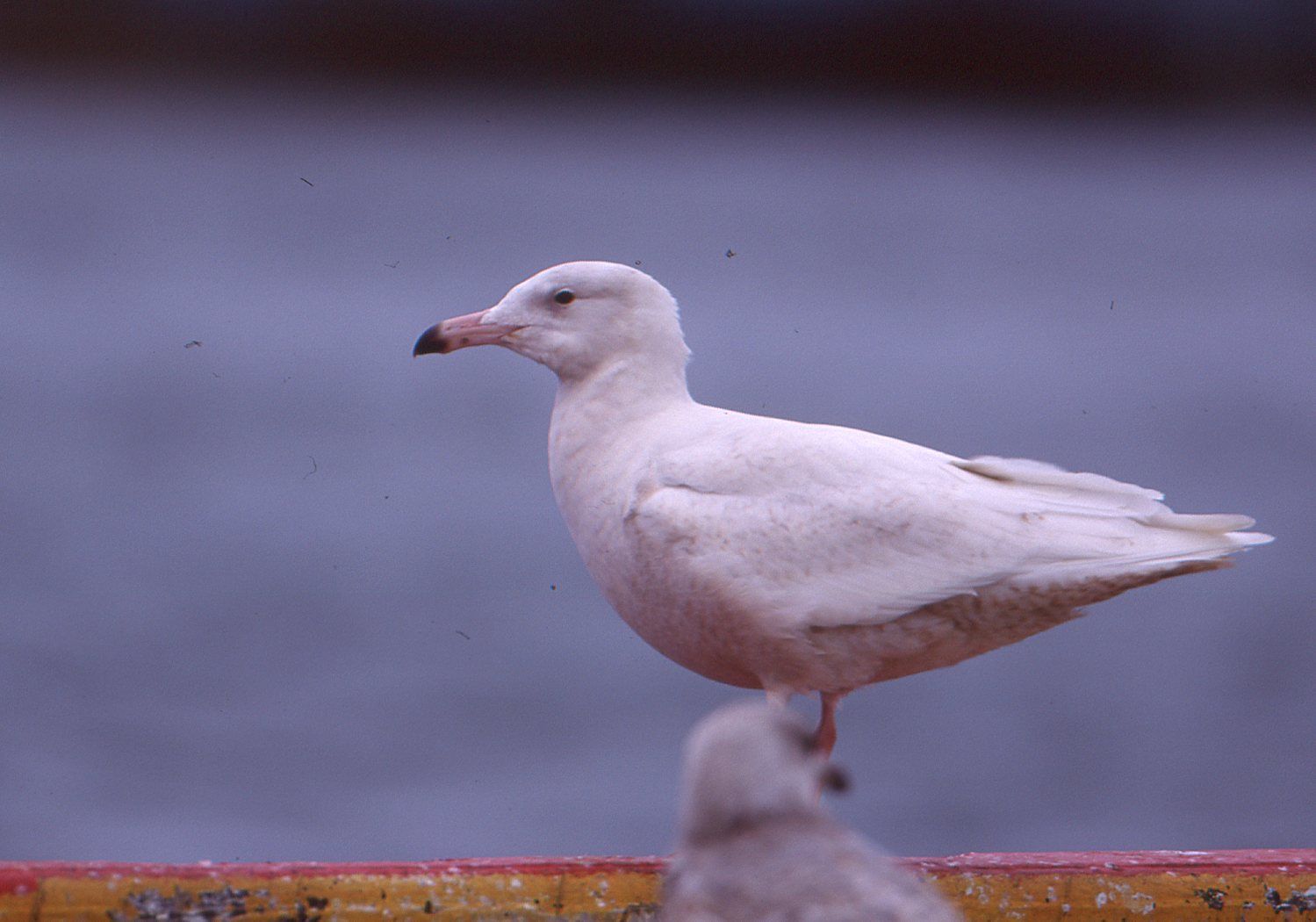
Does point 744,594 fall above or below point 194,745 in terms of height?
below

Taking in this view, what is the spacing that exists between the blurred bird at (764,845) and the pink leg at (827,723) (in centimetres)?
156

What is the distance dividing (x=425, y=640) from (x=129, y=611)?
110 inches

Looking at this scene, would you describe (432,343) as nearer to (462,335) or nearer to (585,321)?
(462,335)

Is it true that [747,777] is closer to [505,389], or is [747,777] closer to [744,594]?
[744,594]

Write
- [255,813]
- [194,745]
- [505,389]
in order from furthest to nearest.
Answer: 1. [505,389]
2. [194,745]
3. [255,813]

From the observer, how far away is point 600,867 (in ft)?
Result: 10.4

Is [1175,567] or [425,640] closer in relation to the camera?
[1175,567]

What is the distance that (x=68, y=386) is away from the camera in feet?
63.2

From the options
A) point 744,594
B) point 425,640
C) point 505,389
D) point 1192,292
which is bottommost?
point 744,594

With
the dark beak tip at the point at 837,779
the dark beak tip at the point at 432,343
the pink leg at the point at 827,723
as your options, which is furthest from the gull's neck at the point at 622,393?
the dark beak tip at the point at 837,779

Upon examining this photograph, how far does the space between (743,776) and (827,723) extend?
172 centimetres

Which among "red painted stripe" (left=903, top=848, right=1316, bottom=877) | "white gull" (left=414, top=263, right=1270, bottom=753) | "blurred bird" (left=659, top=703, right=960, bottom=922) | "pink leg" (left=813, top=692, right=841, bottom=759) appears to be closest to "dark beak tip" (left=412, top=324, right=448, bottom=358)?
"white gull" (left=414, top=263, right=1270, bottom=753)

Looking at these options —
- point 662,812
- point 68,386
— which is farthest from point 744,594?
point 68,386

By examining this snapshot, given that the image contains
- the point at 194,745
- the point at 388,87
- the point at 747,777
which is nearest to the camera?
the point at 747,777
